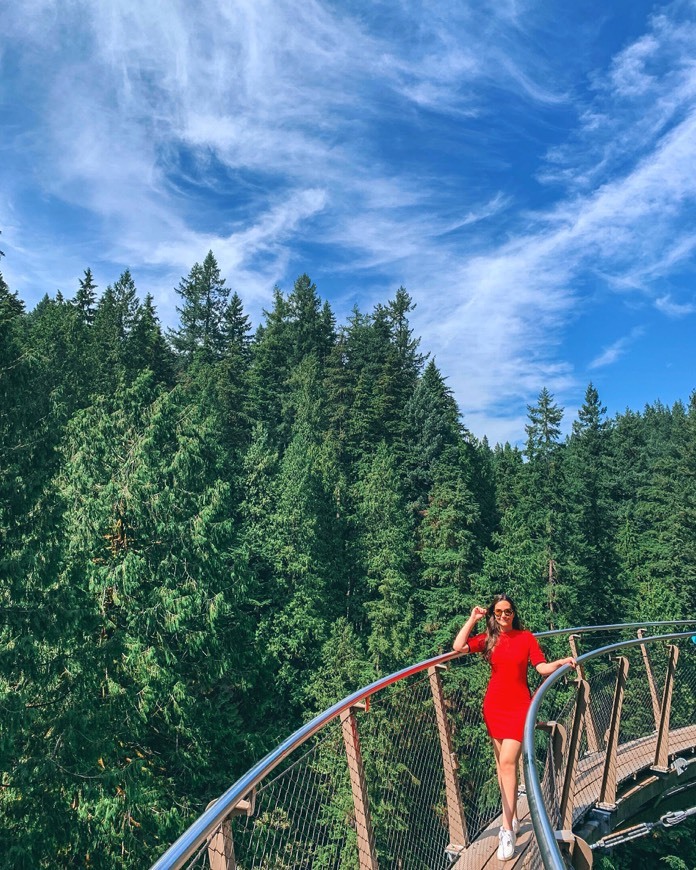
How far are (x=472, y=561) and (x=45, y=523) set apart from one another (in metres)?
23.3

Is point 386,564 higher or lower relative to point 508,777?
higher

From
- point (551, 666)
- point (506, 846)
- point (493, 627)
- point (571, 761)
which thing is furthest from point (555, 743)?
point (493, 627)

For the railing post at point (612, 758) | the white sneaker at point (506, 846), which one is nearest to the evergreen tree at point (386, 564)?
the railing post at point (612, 758)

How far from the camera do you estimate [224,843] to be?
7.80ft

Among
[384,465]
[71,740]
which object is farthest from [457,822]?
[384,465]

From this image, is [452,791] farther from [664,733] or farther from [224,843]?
[664,733]

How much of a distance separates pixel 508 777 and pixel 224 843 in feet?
8.83

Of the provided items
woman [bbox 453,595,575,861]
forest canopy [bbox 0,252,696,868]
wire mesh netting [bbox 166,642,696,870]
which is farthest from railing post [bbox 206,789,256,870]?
forest canopy [bbox 0,252,696,868]

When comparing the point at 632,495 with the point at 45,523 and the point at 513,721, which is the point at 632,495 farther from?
the point at 513,721

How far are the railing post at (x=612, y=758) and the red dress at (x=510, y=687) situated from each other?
183 centimetres

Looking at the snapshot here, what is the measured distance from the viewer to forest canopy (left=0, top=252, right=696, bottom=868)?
14.0m

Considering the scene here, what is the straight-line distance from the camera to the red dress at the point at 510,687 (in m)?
4.53

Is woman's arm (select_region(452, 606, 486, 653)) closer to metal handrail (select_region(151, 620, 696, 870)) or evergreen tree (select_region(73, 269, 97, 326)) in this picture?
metal handrail (select_region(151, 620, 696, 870))

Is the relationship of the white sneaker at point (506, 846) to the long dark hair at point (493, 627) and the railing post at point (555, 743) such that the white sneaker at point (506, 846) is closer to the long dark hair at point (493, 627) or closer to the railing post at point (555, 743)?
the railing post at point (555, 743)
